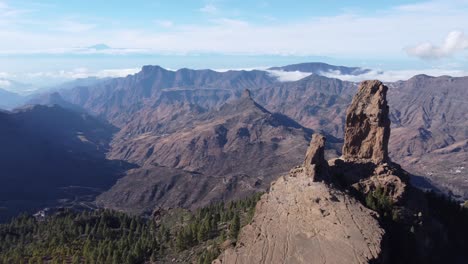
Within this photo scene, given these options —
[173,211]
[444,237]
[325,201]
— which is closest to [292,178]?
[325,201]

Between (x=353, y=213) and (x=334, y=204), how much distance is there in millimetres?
3740

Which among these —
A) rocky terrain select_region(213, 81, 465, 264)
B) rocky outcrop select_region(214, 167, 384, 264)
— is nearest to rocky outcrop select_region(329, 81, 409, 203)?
rocky terrain select_region(213, 81, 465, 264)

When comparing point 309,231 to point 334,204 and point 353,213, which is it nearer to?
point 334,204

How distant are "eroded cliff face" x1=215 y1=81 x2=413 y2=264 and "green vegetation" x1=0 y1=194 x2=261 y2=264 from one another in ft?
44.4

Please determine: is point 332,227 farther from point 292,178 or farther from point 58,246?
point 58,246

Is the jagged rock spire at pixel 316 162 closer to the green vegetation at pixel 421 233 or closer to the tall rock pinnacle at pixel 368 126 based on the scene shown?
the green vegetation at pixel 421 233

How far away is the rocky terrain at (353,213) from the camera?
74.9m

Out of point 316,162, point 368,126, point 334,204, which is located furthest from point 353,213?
point 368,126

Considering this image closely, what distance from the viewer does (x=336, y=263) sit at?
70062 millimetres

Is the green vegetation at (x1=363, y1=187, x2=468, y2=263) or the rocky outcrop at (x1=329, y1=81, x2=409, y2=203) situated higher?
→ the rocky outcrop at (x1=329, y1=81, x2=409, y2=203)

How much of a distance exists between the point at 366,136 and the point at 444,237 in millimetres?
27299

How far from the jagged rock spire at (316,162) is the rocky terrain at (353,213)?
0.20 meters

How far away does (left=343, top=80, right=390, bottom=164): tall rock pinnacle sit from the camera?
107m

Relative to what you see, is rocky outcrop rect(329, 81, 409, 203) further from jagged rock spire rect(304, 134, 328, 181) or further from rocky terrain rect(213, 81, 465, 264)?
jagged rock spire rect(304, 134, 328, 181)
